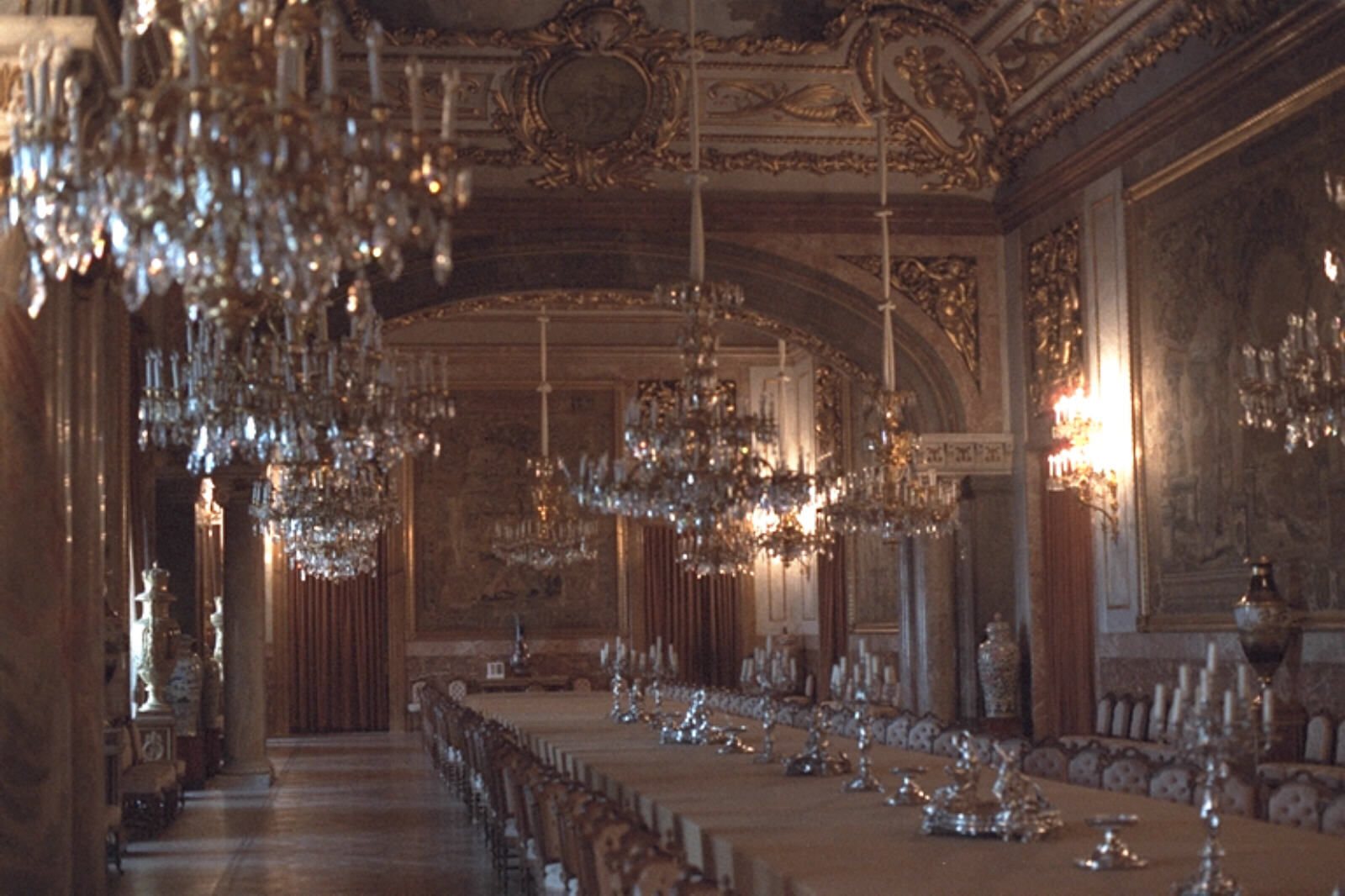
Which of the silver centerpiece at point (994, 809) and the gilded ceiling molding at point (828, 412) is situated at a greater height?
the gilded ceiling molding at point (828, 412)

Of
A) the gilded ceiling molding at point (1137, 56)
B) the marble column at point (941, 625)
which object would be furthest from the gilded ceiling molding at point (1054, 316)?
the marble column at point (941, 625)

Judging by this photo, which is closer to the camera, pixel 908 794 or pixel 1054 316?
pixel 908 794

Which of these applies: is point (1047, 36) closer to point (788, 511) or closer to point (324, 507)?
point (788, 511)

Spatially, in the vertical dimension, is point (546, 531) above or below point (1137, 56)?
below

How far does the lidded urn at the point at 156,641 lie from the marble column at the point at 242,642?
1.73 m

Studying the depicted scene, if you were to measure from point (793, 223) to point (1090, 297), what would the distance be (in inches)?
115

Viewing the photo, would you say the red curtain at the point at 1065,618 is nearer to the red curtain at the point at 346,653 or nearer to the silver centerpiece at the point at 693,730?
the silver centerpiece at the point at 693,730

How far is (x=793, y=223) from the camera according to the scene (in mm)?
16094

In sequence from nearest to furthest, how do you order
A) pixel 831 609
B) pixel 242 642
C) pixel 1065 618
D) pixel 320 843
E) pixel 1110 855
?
1. pixel 1110 855
2. pixel 320 843
3. pixel 1065 618
4. pixel 242 642
5. pixel 831 609

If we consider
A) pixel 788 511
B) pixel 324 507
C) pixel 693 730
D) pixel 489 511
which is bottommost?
pixel 693 730

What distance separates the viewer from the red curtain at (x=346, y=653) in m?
25.9

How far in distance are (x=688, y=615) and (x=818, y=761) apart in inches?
693

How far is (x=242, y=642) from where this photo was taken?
17.8 m

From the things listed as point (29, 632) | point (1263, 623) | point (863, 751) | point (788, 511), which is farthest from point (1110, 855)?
point (788, 511)
